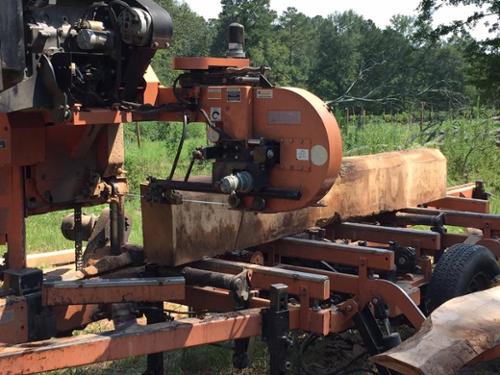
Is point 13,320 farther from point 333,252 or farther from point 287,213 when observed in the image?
point 287,213

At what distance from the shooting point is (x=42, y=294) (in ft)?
11.0

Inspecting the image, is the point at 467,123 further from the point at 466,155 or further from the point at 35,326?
the point at 35,326

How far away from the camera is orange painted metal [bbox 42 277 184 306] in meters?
3.32

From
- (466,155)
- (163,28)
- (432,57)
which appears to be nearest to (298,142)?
(163,28)

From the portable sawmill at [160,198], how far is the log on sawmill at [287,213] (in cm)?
1

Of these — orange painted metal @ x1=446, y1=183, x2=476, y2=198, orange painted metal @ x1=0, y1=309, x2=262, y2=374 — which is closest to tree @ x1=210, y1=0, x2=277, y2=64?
orange painted metal @ x1=446, y1=183, x2=476, y2=198

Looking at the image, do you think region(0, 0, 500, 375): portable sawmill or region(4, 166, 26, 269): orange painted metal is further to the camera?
A: region(4, 166, 26, 269): orange painted metal

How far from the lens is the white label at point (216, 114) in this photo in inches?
139

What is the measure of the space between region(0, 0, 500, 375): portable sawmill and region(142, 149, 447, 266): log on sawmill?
15 mm

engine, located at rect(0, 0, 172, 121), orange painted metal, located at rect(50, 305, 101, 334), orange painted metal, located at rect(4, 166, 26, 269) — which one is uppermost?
engine, located at rect(0, 0, 172, 121)

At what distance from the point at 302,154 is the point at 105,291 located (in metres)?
1.18

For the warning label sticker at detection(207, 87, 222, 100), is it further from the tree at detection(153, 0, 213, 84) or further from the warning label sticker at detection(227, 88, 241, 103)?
the tree at detection(153, 0, 213, 84)

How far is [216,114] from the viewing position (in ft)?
11.6

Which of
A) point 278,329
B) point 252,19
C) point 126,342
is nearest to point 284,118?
point 278,329
